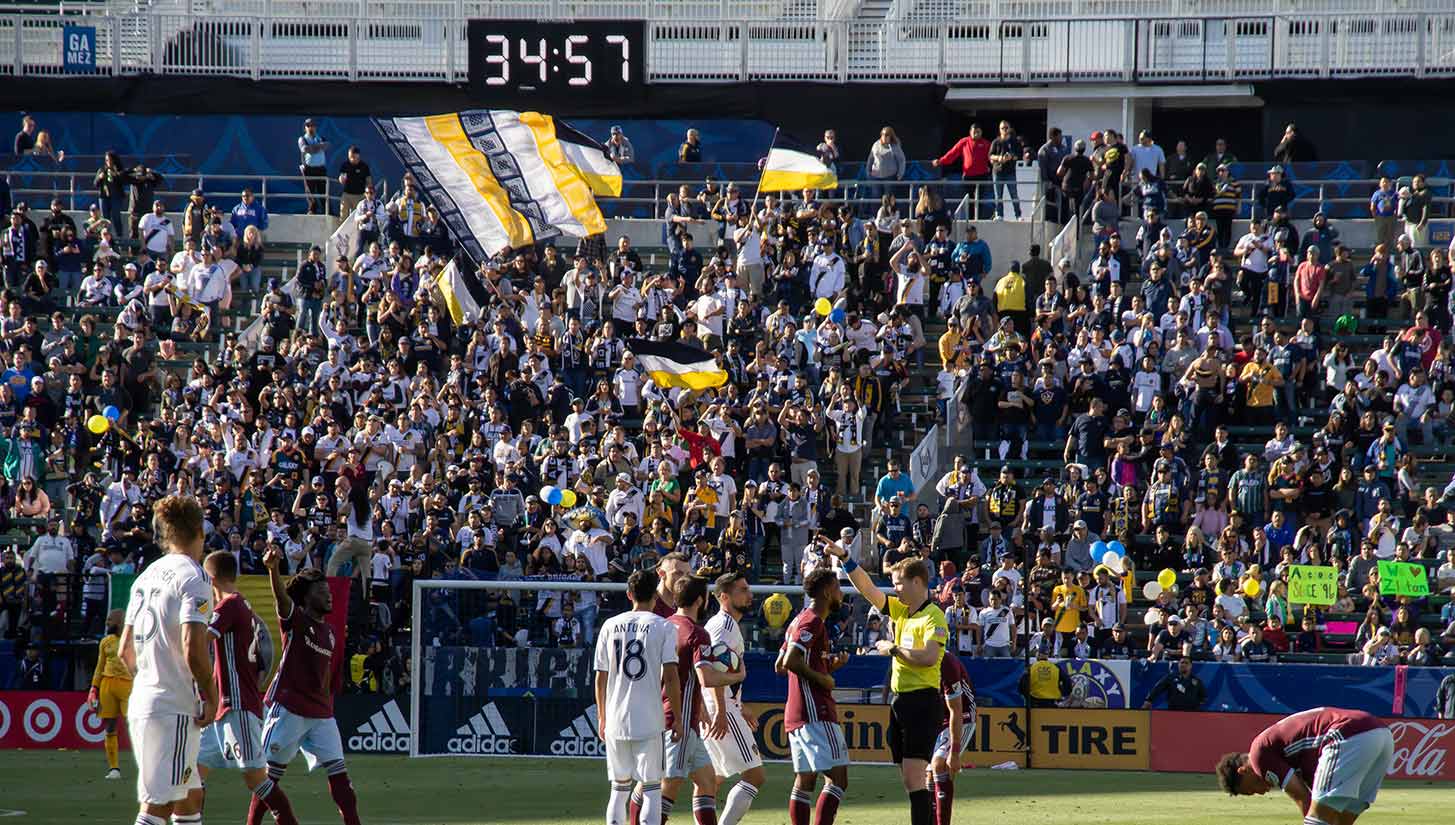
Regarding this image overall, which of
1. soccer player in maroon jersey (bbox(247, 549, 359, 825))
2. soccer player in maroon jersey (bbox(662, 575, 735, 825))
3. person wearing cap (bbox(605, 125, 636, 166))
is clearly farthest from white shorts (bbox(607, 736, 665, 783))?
person wearing cap (bbox(605, 125, 636, 166))

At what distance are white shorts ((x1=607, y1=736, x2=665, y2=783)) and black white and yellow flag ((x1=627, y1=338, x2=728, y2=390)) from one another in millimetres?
16733

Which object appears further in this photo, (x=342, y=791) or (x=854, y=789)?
(x=854, y=789)

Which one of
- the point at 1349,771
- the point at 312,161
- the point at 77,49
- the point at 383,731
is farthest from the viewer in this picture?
the point at 77,49

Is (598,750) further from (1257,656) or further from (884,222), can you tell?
(884,222)

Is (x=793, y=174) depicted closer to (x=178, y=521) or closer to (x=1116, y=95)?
(x=1116, y=95)

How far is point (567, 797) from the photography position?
2022 centimetres

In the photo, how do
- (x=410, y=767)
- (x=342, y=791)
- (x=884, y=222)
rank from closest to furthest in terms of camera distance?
(x=342, y=791) < (x=410, y=767) < (x=884, y=222)

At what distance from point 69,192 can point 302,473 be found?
11140 millimetres

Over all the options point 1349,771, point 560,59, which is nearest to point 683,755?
point 1349,771

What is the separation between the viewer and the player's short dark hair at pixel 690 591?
14227 mm

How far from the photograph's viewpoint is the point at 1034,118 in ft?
134

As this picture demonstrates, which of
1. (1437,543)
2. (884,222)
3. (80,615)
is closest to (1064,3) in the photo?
(884,222)

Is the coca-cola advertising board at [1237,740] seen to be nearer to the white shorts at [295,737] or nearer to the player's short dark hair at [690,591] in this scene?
the player's short dark hair at [690,591]

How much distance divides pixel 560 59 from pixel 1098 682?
17491 millimetres
